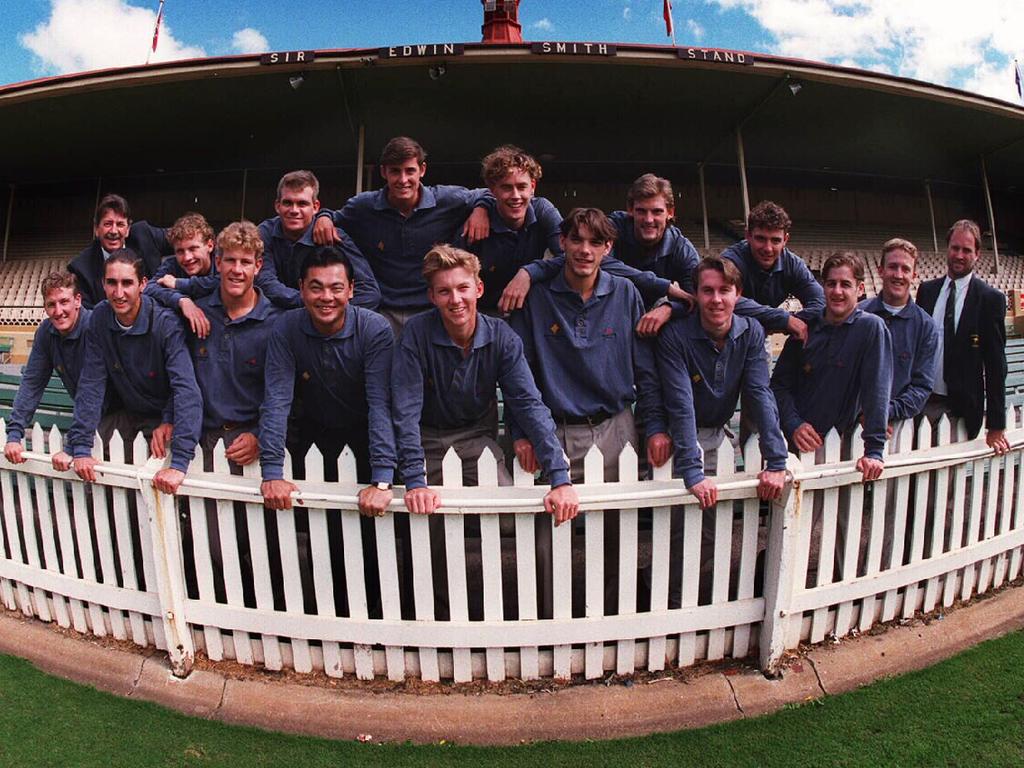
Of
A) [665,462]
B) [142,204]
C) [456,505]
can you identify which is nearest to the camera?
[456,505]

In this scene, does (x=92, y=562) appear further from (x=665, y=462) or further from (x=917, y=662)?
(x=917, y=662)

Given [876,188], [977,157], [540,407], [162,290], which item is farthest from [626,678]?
[876,188]

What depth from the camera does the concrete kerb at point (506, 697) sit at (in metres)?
2.34

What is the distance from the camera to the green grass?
215cm

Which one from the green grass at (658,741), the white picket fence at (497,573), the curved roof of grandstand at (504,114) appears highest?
the curved roof of grandstand at (504,114)

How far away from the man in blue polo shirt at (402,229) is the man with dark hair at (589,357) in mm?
757

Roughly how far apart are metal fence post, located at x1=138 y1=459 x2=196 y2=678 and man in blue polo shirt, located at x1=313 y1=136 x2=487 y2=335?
1.47 meters

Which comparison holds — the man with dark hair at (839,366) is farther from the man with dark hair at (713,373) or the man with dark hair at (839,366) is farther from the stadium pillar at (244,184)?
the stadium pillar at (244,184)

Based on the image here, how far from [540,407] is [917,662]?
2058mm

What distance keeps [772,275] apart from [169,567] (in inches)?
132

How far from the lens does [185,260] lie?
346 centimetres

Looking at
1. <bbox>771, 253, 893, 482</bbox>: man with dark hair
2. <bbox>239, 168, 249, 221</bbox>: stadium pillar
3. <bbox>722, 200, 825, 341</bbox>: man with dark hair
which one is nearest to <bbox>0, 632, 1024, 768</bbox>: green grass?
<bbox>771, 253, 893, 482</bbox>: man with dark hair

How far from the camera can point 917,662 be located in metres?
2.68

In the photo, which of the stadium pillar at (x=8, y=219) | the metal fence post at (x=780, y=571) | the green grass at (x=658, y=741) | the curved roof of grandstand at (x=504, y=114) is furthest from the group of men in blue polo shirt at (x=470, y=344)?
the stadium pillar at (x=8, y=219)
